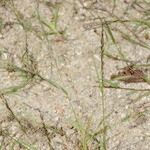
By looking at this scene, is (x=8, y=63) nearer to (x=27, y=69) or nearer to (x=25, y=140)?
(x=27, y=69)

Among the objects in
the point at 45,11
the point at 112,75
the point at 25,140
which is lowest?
the point at 25,140

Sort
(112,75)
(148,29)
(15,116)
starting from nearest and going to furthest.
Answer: (15,116)
(112,75)
(148,29)

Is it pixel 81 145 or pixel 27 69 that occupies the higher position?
pixel 27 69

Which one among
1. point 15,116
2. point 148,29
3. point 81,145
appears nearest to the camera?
point 81,145

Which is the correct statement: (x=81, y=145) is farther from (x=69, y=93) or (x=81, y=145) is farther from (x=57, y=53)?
(x=57, y=53)

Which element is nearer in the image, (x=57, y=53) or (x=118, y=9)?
(x=57, y=53)

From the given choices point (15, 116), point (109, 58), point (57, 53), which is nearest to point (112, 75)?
point (109, 58)
